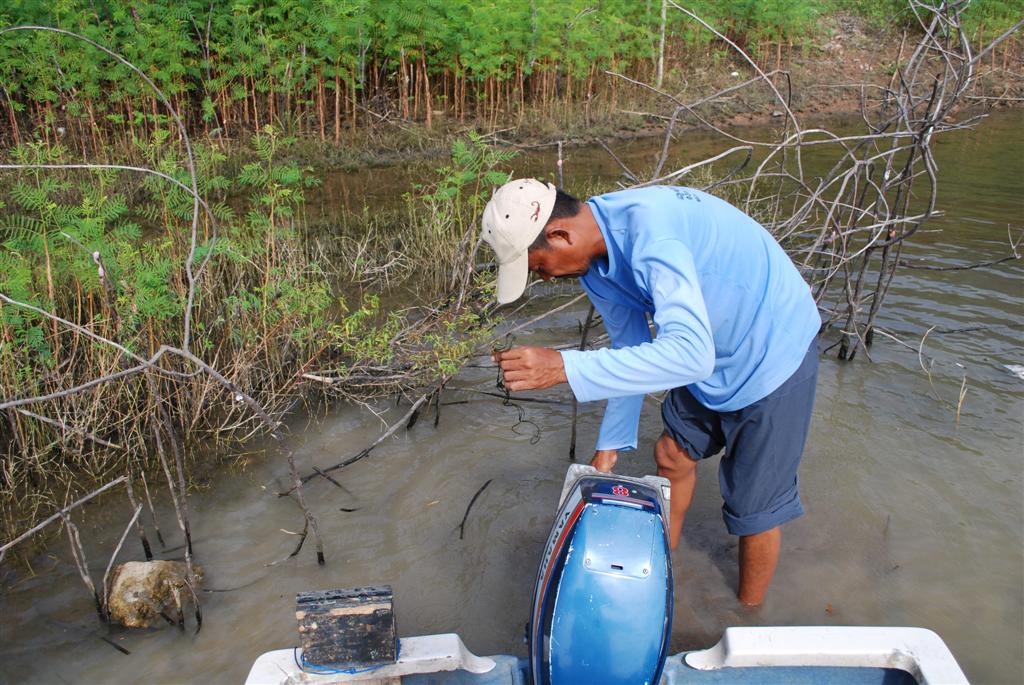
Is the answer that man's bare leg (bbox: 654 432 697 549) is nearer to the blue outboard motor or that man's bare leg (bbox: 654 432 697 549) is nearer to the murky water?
the murky water

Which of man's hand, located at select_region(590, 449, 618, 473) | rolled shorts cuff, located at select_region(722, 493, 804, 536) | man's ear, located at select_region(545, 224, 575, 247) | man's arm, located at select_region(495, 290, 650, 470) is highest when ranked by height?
man's ear, located at select_region(545, 224, 575, 247)

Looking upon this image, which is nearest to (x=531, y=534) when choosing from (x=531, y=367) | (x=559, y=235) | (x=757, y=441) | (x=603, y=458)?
(x=603, y=458)

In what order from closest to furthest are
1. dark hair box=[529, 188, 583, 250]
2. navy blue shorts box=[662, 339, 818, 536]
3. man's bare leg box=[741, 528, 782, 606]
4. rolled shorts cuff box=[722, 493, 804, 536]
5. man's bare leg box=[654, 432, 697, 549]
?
dark hair box=[529, 188, 583, 250]
navy blue shorts box=[662, 339, 818, 536]
rolled shorts cuff box=[722, 493, 804, 536]
man's bare leg box=[741, 528, 782, 606]
man's bare leg box=[654, 432, 697, 549]

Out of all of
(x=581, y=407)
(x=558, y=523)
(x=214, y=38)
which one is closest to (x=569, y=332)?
(x=581, y=407)

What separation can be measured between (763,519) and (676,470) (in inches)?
16.2

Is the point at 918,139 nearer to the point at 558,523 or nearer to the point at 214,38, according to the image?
the point at 558,523

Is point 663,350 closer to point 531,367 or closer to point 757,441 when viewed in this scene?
point 531,367

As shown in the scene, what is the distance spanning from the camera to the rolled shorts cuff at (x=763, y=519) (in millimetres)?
2820

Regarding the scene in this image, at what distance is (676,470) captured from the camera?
10.2ft

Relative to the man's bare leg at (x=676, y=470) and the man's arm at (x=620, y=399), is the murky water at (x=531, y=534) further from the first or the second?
the man's arm at (x=620, y=399)

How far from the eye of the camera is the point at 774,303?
247 centimetres

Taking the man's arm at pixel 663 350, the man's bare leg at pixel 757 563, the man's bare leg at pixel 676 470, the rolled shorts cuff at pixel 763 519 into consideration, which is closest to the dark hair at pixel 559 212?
the man's arm at pixel 663 350

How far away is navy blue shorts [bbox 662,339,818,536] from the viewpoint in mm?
2637

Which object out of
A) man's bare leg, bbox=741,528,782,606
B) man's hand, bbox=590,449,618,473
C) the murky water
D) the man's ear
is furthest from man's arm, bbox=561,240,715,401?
the murky water
